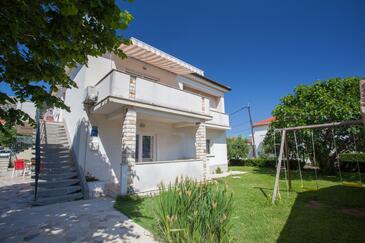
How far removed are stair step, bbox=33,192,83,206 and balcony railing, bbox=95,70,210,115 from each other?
5.03 m

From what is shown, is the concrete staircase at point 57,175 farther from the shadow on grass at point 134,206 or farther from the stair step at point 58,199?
the shadow on grass at point 134,206

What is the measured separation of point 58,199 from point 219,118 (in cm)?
1504

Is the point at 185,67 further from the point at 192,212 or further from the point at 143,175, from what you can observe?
the point at 192,212

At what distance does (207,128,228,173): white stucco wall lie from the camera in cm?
1902

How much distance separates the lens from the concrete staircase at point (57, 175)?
872 centimetres

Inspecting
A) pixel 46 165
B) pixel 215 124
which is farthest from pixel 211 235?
pixel 215 124

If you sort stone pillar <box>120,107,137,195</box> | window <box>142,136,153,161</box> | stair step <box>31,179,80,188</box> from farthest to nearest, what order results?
window <box>142,136,153,161</box>, stair step <box>31,179,80,188</box>, stone pillar <box>120,107,137,195</box>

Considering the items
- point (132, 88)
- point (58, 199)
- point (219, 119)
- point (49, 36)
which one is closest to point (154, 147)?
point (132, 88)

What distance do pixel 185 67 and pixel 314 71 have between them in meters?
14.5

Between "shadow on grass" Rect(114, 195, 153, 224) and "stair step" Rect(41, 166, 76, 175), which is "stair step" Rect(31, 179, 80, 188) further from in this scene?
"shadow on grass" Rect(114, 195, 153, 224)

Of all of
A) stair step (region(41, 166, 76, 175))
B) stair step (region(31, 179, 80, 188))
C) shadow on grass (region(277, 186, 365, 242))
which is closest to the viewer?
shadow on grass (region(277, 186, 365, 242))

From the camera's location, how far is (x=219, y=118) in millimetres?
19406

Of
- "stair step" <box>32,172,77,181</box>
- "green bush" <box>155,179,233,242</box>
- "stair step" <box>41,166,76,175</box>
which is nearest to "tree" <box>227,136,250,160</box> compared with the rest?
"stair step" <box>41,166,76,175</box>

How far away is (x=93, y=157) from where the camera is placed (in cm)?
1079
